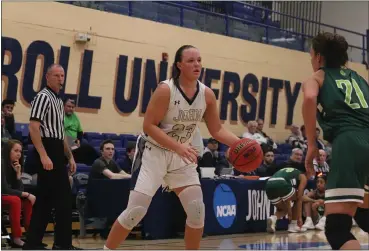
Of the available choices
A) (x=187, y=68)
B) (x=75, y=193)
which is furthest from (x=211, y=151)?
(x=187, y=68)

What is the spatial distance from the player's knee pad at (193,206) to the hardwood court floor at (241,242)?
2.88 metres

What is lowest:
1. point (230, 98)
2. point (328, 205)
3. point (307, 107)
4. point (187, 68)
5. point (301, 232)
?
point (301, 232)

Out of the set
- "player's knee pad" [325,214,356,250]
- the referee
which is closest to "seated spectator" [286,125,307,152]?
the referee

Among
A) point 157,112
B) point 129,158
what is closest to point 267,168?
point 129,158

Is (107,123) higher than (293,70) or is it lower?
lower

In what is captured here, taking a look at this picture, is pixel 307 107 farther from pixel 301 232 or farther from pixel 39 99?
pixel 301 232

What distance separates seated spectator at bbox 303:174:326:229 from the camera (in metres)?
12.4

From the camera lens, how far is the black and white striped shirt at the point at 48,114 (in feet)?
22.9

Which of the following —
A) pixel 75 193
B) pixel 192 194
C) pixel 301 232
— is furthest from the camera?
pixel 301 232

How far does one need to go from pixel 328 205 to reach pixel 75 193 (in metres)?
6.52

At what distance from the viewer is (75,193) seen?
33.6 feet

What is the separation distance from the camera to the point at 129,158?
1161 cm

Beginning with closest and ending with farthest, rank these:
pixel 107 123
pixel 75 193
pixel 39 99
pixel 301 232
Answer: pixel 39 99 < pixel 75 193 < pixel 301 232 < pixel 107 123

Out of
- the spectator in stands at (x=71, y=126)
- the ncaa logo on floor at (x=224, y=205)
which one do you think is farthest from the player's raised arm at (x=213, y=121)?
the spectator in stands at (x=71, y=126)
